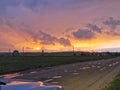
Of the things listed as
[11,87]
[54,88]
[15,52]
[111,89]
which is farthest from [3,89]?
[15,52]

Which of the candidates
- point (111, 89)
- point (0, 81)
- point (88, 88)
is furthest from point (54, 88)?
point (88, 88)

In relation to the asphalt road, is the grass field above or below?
above

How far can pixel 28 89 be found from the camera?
5.61 meters

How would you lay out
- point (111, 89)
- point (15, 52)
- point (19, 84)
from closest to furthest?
point (19, 84) → point (111, 89) → point (15, 52)

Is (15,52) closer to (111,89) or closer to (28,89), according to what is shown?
(111,89)

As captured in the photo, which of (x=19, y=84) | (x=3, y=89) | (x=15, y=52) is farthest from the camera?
(x=15, y=52)

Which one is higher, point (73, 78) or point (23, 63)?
point (23, 63)

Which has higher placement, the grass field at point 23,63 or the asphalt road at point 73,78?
the grass field at point 23,63

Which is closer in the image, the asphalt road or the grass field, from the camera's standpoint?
the asphalt road

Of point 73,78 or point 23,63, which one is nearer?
point 73,78

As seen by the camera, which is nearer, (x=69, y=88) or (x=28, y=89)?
(x=28, y=89)

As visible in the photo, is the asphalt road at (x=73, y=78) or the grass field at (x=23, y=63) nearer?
the asphalt road at (x=73, y=78)

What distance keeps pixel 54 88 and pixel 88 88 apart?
13.7 meters

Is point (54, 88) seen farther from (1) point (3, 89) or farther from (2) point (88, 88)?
(2) point (88, 88)
